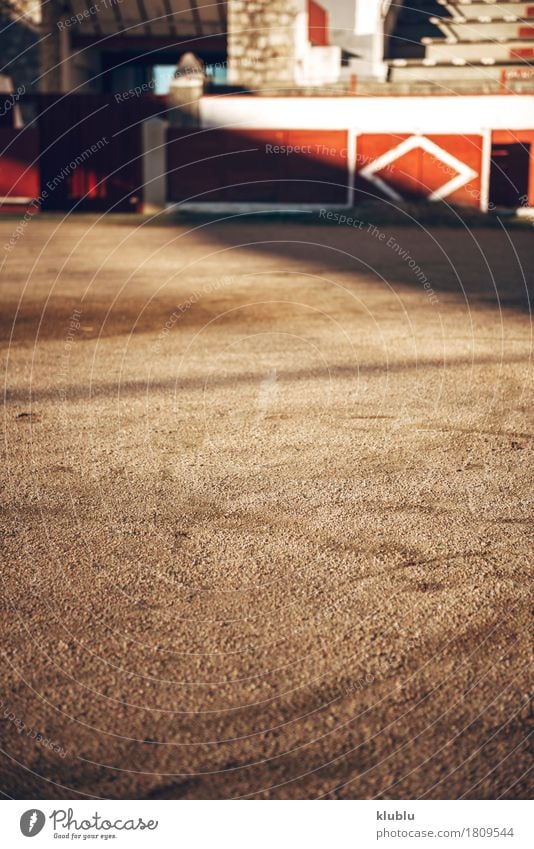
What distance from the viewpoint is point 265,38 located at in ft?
68.5

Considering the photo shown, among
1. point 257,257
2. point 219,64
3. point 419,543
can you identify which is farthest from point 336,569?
point 219,64

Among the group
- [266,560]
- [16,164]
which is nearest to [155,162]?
[16,164]

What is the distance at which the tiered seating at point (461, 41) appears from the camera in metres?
18.9

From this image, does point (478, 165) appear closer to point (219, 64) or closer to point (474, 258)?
point (474, 258)

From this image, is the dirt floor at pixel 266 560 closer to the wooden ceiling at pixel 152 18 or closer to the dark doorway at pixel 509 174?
the dark doorway at pixel 509 174

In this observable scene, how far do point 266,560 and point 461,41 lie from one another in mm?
19205

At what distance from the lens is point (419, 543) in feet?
9.89

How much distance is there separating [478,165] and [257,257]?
777 centimetres

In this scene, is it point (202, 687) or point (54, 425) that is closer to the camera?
point (202, 687)

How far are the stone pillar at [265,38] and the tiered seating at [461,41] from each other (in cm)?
218

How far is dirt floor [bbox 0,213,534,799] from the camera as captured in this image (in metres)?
1.99
